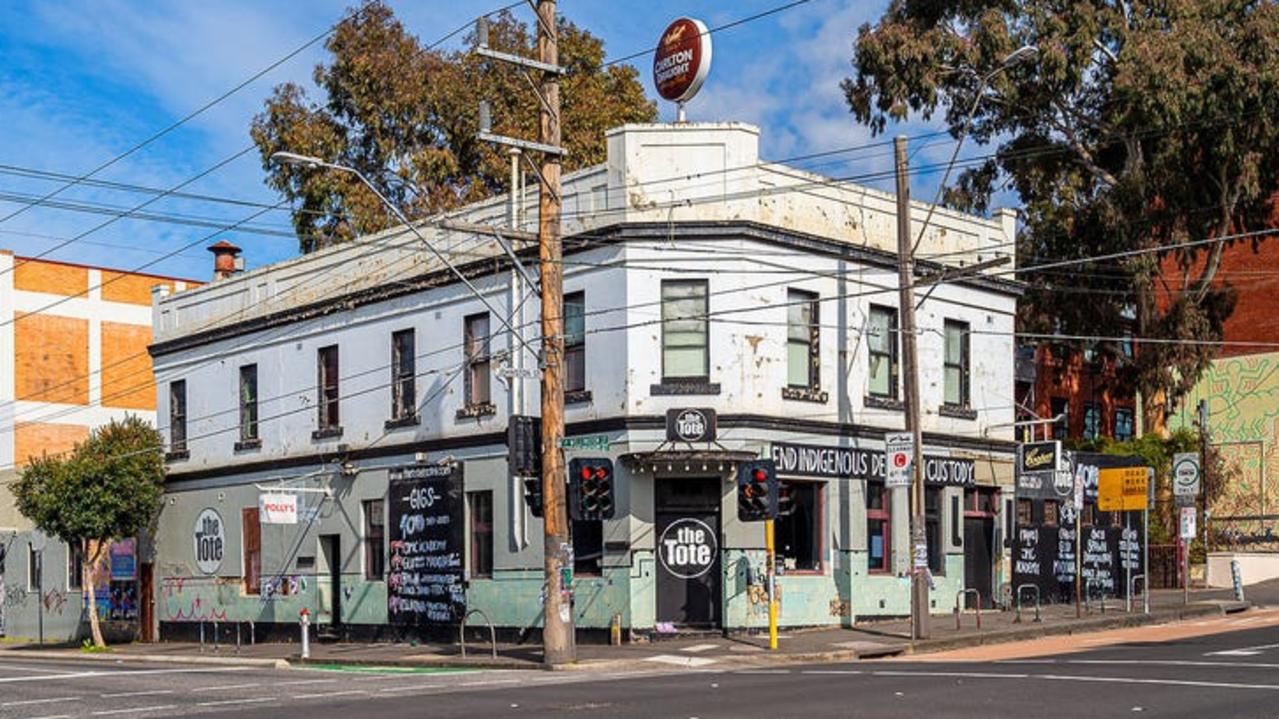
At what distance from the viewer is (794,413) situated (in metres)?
31.6

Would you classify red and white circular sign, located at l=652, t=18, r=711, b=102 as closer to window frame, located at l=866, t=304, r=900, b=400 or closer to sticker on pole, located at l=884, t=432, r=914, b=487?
window frame, located at l=866, t=304, r=900, b=400

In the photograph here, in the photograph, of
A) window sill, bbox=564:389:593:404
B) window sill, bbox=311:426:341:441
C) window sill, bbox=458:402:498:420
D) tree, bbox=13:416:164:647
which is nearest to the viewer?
window sill, bbox=564:389:593:404

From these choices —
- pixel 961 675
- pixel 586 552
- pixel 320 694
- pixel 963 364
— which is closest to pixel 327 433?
pixel 586 552

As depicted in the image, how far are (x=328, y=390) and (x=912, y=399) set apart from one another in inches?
622

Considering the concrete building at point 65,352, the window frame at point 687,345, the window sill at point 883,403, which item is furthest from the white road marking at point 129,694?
the concrete building at point 65,352

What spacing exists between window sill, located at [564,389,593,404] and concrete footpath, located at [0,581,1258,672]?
4.94 metres

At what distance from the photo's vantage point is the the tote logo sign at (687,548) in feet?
99.6

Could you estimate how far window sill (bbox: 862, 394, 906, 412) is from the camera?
109 ft

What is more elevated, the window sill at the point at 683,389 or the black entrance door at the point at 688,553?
the window sill at the point at 683,389

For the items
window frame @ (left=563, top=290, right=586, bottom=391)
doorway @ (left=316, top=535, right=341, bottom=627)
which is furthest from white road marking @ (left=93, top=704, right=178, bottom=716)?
doorway @ (left=316, top=535, right=341, bottom=627)

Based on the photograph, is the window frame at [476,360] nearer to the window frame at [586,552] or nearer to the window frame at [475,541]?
the window frame at [475,541]

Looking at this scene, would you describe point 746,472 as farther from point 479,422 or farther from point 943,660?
point 479,422

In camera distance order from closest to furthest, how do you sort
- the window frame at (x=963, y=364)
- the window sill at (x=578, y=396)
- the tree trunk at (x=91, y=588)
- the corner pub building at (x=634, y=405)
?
the corner pub building at (x=634, y=405)
the window sill at (x=578, y=396)
the window frame at (x=963, y=364)
the tree trunk at (x=91, y=588)

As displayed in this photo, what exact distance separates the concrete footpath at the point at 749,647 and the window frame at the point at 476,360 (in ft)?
17.3
